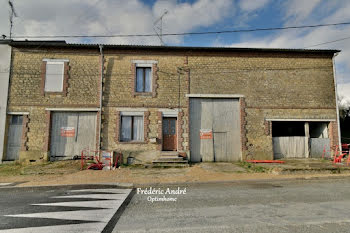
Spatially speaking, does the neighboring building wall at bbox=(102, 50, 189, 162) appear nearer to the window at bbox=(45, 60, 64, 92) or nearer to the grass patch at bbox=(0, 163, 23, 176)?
the window at bbox=(45, 60, 64, 92)

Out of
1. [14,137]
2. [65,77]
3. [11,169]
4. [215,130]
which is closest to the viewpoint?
[11,169]

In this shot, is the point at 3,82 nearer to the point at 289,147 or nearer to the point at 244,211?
the point at 244,211

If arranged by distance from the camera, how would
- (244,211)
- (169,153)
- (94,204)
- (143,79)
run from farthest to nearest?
(143,79) → (169,153) → (94,204) → (244,211)

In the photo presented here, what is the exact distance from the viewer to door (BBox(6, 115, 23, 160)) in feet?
33.3

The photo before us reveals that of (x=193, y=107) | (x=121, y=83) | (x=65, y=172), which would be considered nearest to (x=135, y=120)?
(x=121, y=83)

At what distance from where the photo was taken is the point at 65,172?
8414 millimetres

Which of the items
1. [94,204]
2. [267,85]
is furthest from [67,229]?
[267,85]

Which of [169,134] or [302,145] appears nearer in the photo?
[169,134]

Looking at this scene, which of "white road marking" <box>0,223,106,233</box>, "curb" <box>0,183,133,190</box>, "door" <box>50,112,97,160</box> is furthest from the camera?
"door" <box>50,112,97,160</box>

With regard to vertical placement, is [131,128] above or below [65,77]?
below

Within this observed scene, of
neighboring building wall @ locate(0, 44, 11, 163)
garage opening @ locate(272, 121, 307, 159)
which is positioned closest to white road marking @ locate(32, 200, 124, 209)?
neighboring building wall @ locate(0, 44, 11, 163)

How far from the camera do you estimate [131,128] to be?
10.7 m

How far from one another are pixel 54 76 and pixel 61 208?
9.00m

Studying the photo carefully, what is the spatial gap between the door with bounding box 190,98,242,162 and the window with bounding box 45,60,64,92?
25.4ft
